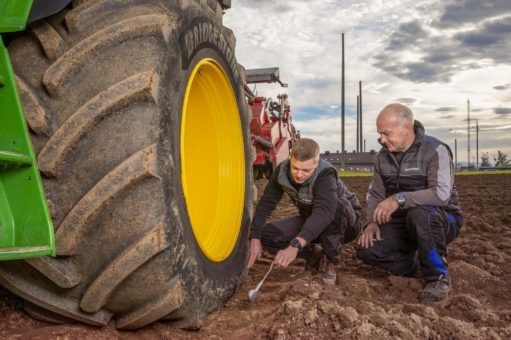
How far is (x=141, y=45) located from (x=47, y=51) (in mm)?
346

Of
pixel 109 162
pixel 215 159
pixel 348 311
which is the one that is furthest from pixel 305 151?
pixel 109 162

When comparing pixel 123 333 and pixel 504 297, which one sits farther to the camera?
pixel 504 297

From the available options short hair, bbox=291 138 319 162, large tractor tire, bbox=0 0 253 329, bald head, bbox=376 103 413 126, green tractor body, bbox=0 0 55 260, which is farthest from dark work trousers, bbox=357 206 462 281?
green tractor body, bbox=0 0 55 260

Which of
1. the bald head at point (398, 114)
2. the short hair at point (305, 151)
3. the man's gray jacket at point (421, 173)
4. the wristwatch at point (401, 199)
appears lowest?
the wristwatch at point (401, 199)

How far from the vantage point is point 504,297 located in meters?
3.10

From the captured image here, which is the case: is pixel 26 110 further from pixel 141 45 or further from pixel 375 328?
pixel 375 328

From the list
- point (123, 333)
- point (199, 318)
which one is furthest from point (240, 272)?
point (123, 333)

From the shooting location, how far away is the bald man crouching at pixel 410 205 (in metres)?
3.39

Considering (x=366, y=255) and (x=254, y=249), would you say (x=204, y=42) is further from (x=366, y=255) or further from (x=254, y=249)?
(x=366, y=255)

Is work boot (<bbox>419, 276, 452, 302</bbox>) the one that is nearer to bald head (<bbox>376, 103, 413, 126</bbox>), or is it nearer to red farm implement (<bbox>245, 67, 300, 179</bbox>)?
bald head (<bbox>376, 103, 413, 126</bbox>)

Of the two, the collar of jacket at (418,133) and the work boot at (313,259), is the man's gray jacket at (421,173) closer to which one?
the collar of jacket at (418,133)

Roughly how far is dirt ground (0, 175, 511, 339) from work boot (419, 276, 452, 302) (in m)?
0.05

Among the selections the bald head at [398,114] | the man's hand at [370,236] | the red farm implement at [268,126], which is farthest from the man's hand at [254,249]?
the red farm implement at [268,126]

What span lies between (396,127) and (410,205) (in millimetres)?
516
